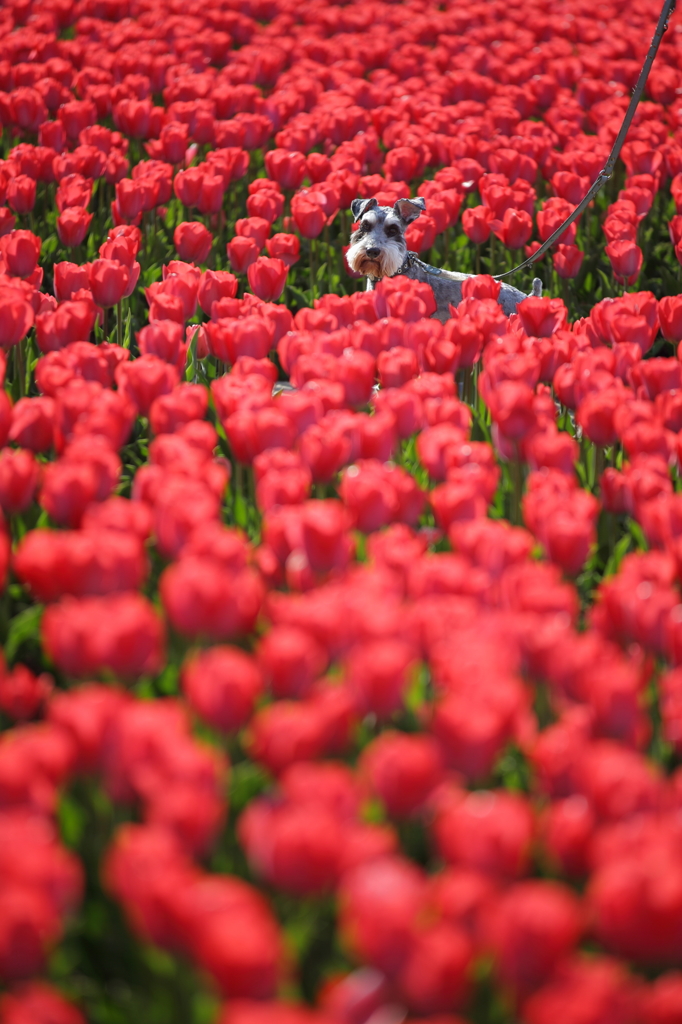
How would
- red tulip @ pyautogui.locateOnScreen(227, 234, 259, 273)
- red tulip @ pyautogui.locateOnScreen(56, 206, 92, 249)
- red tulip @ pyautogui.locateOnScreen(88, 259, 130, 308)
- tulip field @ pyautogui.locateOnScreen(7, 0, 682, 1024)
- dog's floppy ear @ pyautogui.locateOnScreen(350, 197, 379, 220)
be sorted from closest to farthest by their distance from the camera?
tulip field @ pyautogui.locateOnScreen(7, 0, 682, 1024), red tulip @ pyautogui.locateOnScreen(88, 259, 130, 308), red tulip @ pyautogui.locateOnScreen(227, 234, 259, 273), red tulip @ pyautogui.locateOnScreen(56, 206, 92, 249), dog's floppy ear @ pyautogui.locateOnScreen(350, 197, 379, 220)

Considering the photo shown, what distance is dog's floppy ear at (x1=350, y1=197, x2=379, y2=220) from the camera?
469 cm

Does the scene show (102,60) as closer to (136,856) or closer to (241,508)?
(241,508)

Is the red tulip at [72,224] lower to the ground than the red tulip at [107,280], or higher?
lower

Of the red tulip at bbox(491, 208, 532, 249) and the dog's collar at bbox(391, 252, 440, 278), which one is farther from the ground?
the red tulip at bbox(491, 208, 532, 249)

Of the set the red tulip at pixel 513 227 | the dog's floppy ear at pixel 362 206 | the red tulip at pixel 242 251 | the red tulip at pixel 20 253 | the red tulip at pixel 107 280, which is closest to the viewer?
the red tulip at pixel 107 280

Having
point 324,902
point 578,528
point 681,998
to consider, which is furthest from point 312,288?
point 681,998

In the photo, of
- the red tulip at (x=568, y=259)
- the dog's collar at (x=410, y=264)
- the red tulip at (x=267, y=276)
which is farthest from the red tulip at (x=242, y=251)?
the red tulip at (x=568, y=259)

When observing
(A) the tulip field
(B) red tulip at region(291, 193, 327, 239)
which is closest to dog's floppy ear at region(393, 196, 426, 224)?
(B) red tulip at region(291, 193, 327, 239)

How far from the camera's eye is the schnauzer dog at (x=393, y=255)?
450 centimetres

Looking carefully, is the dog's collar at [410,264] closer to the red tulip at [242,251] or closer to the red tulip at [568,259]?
the red tulip at [568,259]

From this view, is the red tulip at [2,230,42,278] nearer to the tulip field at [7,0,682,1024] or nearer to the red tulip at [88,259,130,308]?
the tulip field at [7,0,682,1024]

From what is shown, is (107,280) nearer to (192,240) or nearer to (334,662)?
(192,240)

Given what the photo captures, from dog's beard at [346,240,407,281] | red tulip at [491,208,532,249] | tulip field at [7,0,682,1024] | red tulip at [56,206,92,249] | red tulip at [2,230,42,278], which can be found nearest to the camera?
tulip field at [7,0,682,1024]

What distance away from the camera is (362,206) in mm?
4730
